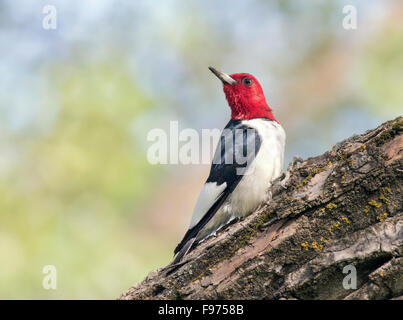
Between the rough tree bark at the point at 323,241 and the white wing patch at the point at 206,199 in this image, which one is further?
the white wing patch at the point at 206,199

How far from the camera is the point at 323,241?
2650mm

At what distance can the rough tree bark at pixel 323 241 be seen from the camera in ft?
8.28

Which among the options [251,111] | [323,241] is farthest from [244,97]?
[323,241]

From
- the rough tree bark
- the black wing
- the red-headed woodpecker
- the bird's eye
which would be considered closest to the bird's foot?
the rough tree bark

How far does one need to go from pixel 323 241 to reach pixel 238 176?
1282mm

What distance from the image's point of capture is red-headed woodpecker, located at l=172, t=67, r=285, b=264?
362 cm

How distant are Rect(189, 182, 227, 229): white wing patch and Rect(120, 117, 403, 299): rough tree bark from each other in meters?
0.64

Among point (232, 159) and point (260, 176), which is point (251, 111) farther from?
point (260, 176)

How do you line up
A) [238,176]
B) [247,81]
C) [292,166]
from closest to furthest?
[292,166]
[238,176]
[247,81]

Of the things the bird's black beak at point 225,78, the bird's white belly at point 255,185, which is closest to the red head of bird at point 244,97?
the bird's black beak at point 225,78

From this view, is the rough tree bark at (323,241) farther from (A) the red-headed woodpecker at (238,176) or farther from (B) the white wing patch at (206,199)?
(B) the white wing patch at (206,199)

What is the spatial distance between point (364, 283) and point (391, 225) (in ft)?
1.16

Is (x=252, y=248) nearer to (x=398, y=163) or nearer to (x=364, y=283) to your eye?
(x=364, y=283)
